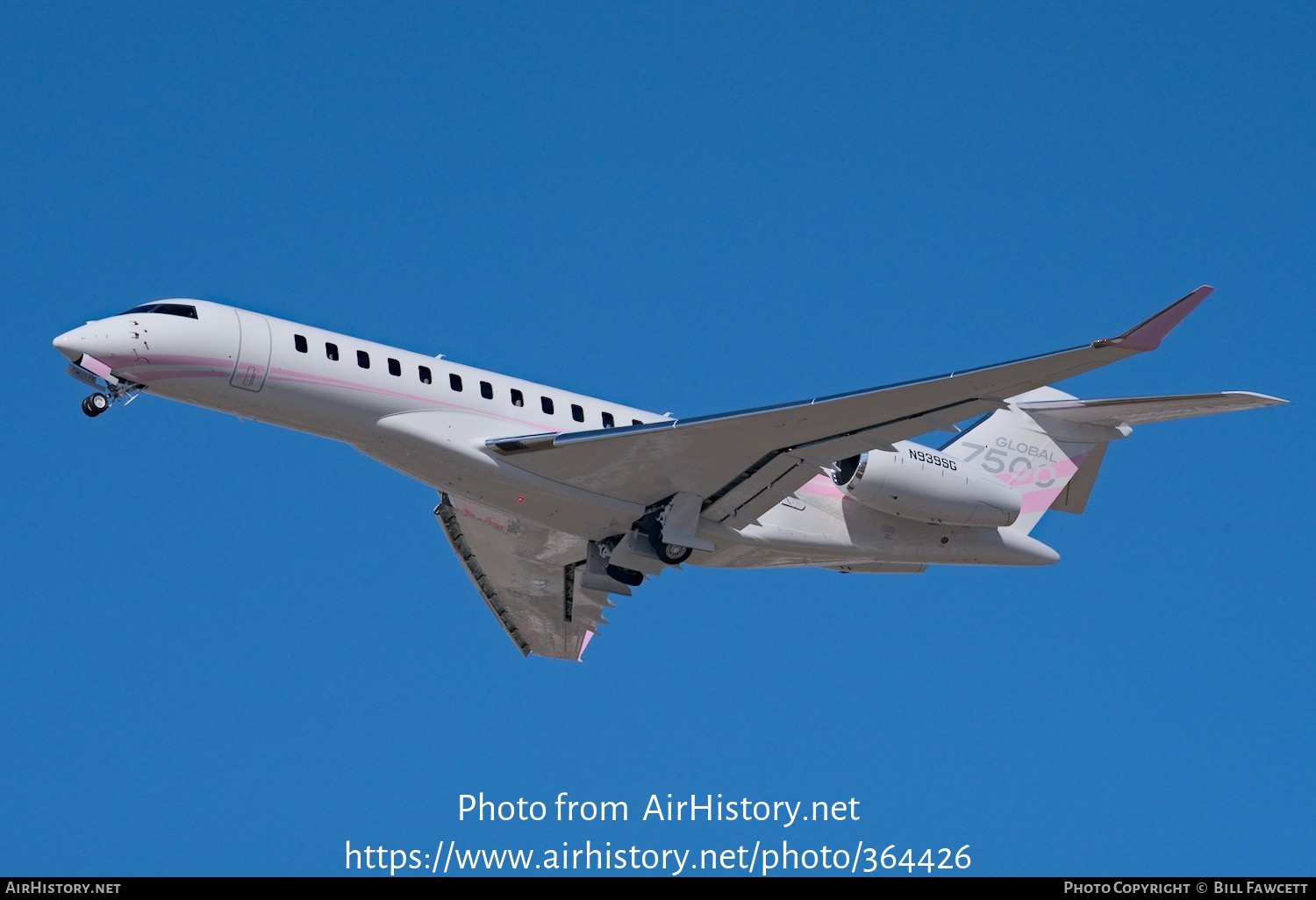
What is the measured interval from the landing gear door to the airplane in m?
0.02

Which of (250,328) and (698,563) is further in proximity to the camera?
(698,563)

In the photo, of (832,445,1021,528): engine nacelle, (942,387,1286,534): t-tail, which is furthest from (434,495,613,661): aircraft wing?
(942,387,1286,534): t-tail

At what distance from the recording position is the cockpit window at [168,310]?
16891mm

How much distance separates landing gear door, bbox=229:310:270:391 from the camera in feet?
55.2

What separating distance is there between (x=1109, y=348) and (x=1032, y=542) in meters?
5.90

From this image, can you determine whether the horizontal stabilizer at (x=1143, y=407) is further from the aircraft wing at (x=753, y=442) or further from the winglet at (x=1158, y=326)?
the aircraft wing at (x=753, y=442)

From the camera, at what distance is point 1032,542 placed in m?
20.1

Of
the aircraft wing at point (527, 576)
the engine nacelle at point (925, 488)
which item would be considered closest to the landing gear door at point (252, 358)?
the aircraft wing at point (527, 576)

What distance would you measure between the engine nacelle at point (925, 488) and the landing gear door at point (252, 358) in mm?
6416

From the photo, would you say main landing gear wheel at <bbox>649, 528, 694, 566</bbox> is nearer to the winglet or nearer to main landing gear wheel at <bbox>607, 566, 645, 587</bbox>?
main landing gear wheel at <bbox>607, 566, 645, 587</bbox>

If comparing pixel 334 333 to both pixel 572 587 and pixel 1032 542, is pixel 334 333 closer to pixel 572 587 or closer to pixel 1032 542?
pixel 572 587
